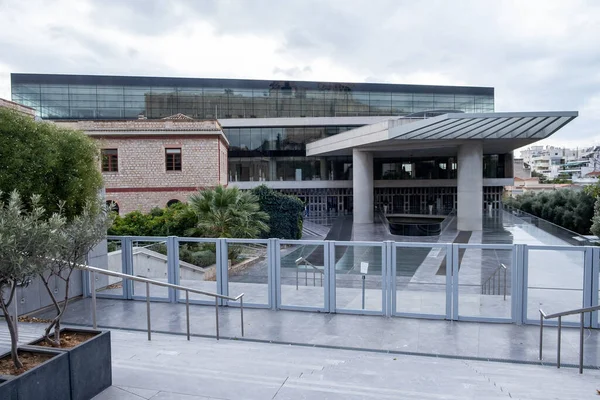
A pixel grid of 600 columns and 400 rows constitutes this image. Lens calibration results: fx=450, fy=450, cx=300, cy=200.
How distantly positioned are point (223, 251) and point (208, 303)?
52.1 inches

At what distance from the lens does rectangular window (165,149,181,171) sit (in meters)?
29.2

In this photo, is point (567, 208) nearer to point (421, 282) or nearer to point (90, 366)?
point (421, 282)

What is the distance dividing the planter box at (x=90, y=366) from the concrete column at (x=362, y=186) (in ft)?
115

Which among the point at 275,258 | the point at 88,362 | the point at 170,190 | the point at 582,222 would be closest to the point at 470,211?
the point at 582,222

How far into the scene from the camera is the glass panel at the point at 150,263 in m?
11.7

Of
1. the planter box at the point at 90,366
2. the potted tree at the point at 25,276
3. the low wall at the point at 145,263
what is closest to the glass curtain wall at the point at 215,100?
the low wall at the point at 145,263

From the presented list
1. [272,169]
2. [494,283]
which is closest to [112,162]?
[272,169]

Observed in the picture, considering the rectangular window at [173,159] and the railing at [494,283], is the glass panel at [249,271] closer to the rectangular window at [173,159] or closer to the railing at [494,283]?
the railing at [494,283]

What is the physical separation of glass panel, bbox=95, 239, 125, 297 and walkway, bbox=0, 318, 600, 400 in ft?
13.2

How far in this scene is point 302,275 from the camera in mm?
11078

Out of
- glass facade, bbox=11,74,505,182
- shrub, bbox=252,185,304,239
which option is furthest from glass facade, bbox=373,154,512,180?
shrub, bbox=252,185,304,239

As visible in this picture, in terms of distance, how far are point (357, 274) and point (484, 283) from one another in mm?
3176

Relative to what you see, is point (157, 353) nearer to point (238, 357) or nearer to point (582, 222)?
point (238, 357)

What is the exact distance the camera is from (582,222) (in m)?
32.6
